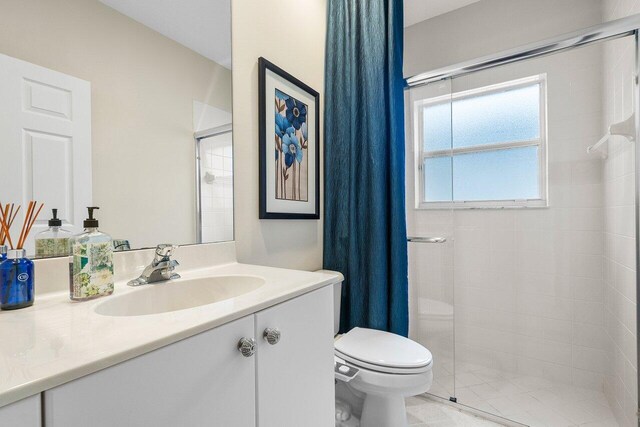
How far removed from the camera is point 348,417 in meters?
1.43

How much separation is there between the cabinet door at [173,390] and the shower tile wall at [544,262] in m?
1.52

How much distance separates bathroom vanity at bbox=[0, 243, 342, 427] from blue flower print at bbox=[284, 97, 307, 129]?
86 cm

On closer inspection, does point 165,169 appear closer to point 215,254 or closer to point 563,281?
point 215,254

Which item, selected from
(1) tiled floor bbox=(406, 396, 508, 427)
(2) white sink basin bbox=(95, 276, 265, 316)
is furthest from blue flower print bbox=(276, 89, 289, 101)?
(1) tiled floor bbox=(406, 396, 508, 427)

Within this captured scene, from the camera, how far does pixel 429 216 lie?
1.90m

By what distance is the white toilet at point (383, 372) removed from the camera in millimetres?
1167

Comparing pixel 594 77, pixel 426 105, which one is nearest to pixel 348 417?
pixel 426 105

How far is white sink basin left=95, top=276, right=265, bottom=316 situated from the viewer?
2.44 feet

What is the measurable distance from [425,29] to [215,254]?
2.21 metres

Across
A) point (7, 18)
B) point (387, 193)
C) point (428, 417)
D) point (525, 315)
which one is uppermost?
point (7, 18)

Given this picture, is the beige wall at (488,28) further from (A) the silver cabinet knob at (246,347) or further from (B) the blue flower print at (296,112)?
(A) the silver cabinet knob at (246,347)

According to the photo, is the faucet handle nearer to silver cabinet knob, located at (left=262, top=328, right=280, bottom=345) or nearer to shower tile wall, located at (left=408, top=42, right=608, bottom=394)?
silver cabinet knob, located at (left=262, top=328, right=280, bottom=345)

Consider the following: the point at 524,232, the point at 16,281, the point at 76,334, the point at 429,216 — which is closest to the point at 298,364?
the point at 76,334

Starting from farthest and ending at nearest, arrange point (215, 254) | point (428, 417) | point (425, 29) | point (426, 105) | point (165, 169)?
1. point (425, 29)
2. point (426, 105)
3. point (428, 417)
4. point (215, 254)
5. point (165, 169)
